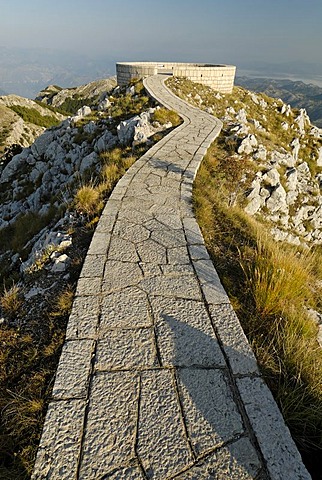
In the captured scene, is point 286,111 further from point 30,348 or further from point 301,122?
point 30,348

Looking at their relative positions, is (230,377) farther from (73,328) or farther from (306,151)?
(306,151)

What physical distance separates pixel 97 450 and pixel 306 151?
2060 cm

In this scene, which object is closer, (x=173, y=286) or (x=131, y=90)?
(x=173, y=286)

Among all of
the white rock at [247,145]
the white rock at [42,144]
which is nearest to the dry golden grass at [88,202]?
the white rock at [247,145]

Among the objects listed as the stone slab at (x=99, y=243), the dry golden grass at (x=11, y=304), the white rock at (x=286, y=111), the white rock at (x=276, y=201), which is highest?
the stone slab at (x=99, y=243)

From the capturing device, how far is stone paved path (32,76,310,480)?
5.67ft

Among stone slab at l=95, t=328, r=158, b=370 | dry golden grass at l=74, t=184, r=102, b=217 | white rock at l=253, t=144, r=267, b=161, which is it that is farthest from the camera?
white rock at l=253, t=144, r=267, b=161

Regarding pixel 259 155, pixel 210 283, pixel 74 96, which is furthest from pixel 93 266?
pixel 74 96

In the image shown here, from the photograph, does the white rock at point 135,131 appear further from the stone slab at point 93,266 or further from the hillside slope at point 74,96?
the hillside slope at point 74,96

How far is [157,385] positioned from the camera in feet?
7.04

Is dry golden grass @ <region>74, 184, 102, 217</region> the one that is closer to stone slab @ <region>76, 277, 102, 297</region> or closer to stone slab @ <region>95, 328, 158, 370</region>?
stone slab @ <region>76, 277, 102, 297</region>

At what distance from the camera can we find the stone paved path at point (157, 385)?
68.0 inches

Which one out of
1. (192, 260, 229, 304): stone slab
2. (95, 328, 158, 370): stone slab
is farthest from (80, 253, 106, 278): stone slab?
(192, 260, 229, 304): stone slab

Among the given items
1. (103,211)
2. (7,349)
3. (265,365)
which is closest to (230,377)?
(265,365)
